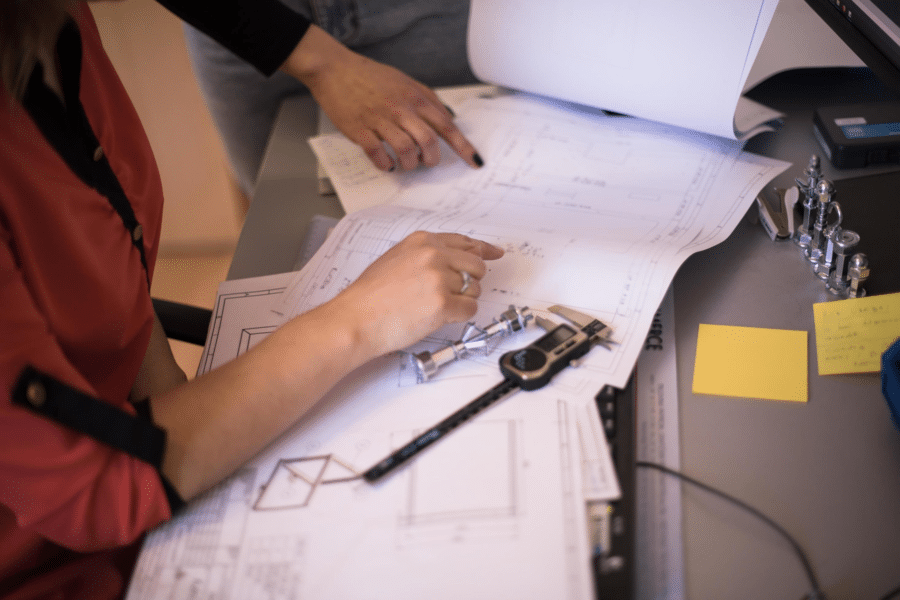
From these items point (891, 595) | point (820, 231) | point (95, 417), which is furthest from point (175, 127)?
point (891, 595)

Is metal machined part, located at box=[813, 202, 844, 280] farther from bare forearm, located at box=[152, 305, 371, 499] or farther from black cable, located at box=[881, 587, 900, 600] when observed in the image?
bare forearm, located at box=[152, 305, 371, 499]

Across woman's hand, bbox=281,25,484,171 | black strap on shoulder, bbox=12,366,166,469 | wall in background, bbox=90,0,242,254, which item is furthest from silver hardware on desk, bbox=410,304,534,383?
wall in background, bbox=90,0,242,254

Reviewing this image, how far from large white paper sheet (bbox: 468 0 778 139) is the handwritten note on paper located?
0.31 meters

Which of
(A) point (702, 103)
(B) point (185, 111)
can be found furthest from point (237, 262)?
(B) point (185, 111)

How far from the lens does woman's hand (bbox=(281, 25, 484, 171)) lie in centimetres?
98

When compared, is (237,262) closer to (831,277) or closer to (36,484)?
(36,484)

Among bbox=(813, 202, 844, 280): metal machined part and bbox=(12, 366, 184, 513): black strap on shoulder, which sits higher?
bbox=(813, 202, 844, 280): metal machined part

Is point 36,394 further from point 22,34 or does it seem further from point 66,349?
point 22,34

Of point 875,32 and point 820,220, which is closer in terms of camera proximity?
point 875,32

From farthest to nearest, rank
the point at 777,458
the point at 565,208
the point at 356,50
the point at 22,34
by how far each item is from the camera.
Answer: the point at 356,50
the point at 565,208
the point at 777,458
the point at 22,34

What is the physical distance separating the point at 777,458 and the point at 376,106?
2.40ft

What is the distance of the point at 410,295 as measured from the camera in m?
0.68

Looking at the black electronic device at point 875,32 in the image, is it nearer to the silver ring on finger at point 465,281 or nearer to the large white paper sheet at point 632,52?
the large white paper sheet at point 632,52

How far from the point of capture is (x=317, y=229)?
36.4 inches
